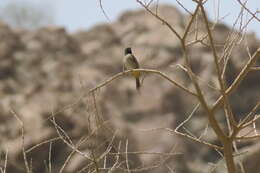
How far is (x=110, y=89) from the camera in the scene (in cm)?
1767

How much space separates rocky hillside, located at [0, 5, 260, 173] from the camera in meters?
14.7

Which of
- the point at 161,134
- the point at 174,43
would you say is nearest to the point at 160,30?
the point at 174,43

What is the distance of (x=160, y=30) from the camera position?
20000mm

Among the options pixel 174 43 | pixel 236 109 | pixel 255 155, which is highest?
pixel 174 43

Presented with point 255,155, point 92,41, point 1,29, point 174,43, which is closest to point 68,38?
point 92,41

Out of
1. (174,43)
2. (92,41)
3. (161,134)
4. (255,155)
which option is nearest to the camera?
(255,155)

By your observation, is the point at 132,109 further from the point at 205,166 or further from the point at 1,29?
the point at 1,29

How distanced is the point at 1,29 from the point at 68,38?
6.96 ft

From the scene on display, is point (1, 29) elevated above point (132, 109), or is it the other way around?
point (1, 29)

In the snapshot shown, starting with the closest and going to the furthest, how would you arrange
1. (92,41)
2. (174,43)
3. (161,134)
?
(161,134)
(174,43)
(92,41)

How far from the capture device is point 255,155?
14.6 meters

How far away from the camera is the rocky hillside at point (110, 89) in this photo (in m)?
14.7

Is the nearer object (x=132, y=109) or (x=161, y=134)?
(x=161, y=134)

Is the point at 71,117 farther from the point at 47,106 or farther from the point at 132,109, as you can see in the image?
the point at 132,109
